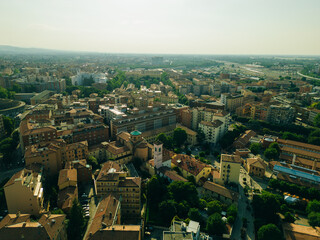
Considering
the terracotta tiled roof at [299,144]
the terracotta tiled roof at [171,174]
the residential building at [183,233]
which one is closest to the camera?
the residential building at [183,233]

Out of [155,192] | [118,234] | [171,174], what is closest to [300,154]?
[171,174]

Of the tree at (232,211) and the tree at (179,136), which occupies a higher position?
the tree at (179,136)

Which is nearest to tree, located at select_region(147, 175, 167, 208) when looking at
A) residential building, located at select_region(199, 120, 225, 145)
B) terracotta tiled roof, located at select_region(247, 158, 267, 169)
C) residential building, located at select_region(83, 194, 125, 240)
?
residential building, located at select_region(83, 194, 125, 240)

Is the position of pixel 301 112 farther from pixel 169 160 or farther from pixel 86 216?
pixel 86 216

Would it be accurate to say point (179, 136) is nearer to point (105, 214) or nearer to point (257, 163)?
point (257, 163)

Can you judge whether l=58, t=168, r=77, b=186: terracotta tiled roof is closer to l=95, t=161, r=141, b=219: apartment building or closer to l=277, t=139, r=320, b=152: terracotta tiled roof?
l=95, t=161, r=141, b=219: apartment building

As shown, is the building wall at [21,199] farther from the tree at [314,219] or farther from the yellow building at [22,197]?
the tree at [314,219]

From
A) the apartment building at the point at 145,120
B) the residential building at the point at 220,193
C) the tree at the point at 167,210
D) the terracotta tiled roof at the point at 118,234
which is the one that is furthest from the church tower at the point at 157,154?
the terracotta tiled roof at the point at 118,234
